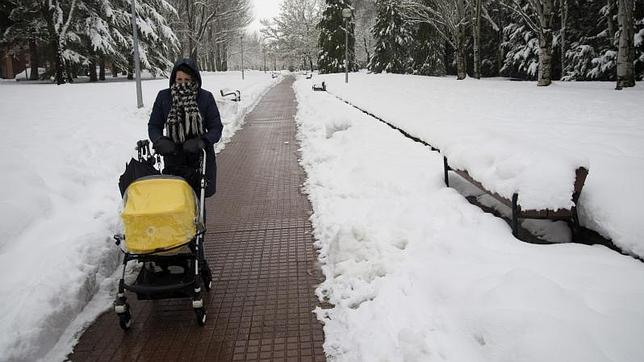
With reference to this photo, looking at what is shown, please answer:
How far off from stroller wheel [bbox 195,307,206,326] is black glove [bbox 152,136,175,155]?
4.43 feet

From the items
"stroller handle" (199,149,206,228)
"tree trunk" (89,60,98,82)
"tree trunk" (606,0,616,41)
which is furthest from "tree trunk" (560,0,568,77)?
"tree trunk" (89,60,98,82)

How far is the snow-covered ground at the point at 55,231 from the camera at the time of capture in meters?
3.45

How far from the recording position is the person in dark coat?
4.21m

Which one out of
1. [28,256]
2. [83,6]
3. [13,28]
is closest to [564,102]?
[28,256]

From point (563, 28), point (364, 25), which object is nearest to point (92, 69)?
point (563, 28)

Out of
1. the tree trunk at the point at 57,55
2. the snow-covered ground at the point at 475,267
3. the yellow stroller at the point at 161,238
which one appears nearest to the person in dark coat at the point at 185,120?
the yellow stroller at the point at 161,238

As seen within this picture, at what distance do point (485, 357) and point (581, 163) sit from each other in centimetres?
203

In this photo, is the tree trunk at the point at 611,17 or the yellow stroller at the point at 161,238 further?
the tree trunk at the point at 611,17

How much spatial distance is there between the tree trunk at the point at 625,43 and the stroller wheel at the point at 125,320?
62.1 feet

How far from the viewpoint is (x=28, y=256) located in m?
4.19

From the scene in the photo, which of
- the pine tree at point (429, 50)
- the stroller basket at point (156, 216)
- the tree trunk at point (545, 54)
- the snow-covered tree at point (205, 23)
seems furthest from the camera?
the snow-covered tree at point (205, 23)

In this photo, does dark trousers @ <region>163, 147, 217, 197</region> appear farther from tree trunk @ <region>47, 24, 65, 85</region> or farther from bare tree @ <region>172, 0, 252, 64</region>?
bare tree @ <region>172, 0, 252, 64</region>

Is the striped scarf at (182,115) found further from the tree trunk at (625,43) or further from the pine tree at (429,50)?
the pine tree at (429,50)

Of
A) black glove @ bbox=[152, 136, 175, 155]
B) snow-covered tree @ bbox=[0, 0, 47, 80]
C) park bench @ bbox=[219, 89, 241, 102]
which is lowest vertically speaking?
black glove @ bbox=[152, 136, 175, 155]
